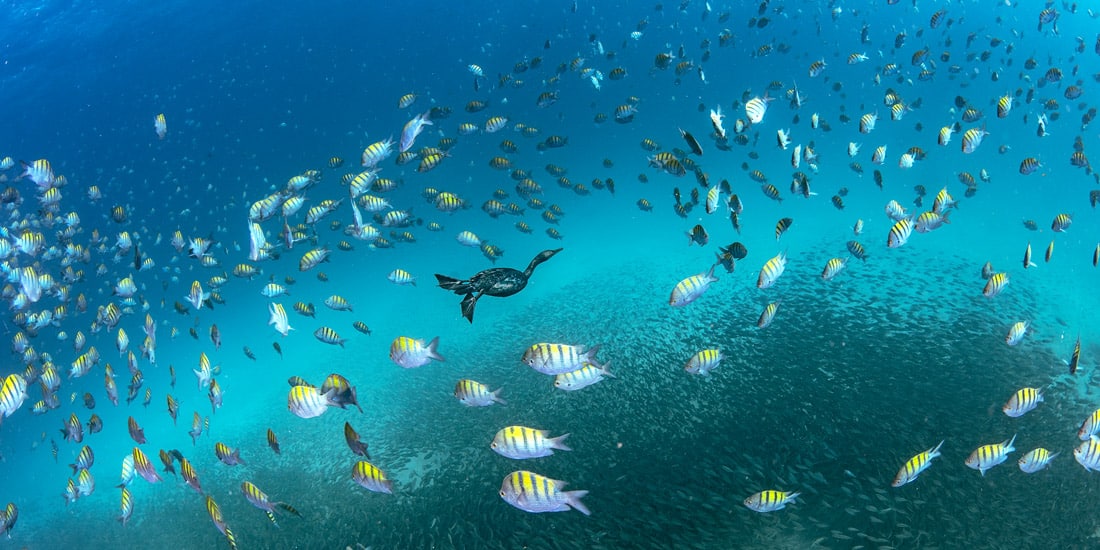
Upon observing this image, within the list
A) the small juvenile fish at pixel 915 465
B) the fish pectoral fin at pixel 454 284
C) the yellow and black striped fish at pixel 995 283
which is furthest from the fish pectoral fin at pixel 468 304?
the yellow and black striped fish at pixel 995 283

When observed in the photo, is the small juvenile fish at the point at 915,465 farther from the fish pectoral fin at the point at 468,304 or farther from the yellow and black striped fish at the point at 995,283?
the fish pectoral fin at the point at 468,304

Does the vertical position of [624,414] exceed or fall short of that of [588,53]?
it falls short

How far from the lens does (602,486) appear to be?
830 centimetres

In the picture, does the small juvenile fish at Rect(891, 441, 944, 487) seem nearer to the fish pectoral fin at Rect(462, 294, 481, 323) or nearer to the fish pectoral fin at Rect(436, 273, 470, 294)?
the fish pectoral fin at Rect(462, 294, 481, 323)

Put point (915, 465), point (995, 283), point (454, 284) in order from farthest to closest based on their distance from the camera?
point (995, 283) < point (915, 465) < point (454, 284)

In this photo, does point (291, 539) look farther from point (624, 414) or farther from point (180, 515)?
point (624, 414)

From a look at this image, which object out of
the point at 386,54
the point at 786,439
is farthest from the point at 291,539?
the point at 386,54

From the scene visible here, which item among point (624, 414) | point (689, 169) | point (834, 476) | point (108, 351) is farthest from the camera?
point (108, 351)

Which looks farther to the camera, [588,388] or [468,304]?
[588,388]

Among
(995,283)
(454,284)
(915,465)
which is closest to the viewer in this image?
(454,284)

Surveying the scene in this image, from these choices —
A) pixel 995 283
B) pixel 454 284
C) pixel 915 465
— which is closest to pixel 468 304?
pixel 454 284

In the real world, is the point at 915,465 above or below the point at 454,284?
below

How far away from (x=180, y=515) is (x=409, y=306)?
16.4 meters

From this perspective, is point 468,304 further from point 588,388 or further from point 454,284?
point 588,388
